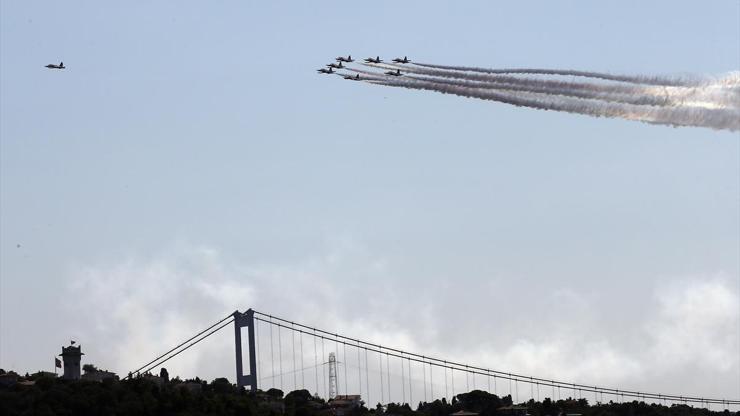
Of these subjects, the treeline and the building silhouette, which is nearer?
the treeline

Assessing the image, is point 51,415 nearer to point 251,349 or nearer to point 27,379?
point 27,379

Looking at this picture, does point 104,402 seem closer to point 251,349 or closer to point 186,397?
point 186,397

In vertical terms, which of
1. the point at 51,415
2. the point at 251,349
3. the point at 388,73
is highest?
the point at 388,73

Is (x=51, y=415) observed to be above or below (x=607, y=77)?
below

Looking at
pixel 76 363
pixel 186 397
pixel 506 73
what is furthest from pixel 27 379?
pixel 506 73

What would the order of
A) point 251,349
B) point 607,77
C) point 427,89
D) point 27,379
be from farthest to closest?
point 251,349
point 27,379
point 427,89
point 607,77

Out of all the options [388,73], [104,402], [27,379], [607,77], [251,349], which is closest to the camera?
[607,77]

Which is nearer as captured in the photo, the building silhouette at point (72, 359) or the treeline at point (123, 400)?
the treeline at point (123, 400)

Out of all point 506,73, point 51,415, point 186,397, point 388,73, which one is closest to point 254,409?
point 186,397

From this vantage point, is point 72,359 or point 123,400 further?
point 72,359

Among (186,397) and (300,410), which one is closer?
(186,397)
